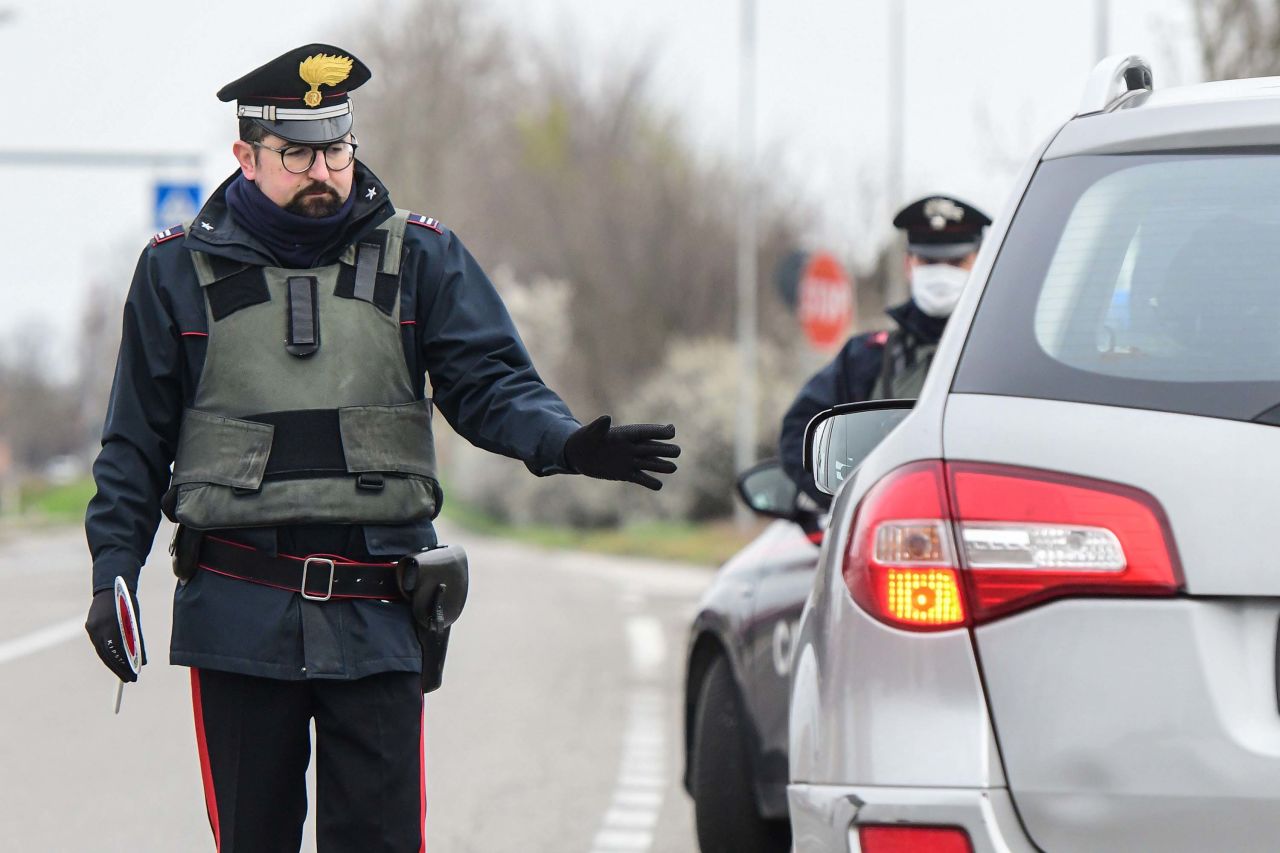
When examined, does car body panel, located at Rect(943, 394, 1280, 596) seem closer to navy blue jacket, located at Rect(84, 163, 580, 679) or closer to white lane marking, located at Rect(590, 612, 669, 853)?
navy blue jacket, located at Rect(84, 163, 580, 679)

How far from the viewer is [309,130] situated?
12.7 ft

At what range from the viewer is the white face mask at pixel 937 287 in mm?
5809

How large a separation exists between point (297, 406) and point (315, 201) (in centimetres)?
37

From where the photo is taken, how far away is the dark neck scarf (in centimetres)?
384

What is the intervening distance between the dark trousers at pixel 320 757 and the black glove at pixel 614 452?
1.70ft

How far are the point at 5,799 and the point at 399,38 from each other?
48.7 m

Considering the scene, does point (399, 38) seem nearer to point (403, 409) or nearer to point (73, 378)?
point (403, 409)

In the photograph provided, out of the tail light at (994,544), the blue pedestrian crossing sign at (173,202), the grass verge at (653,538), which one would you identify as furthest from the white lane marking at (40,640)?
the blue pedestrian crossing sign at (173,202)

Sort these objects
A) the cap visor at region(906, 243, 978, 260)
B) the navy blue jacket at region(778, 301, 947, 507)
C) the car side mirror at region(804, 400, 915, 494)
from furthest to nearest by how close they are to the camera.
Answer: the cap visor at region(906, 243, 978, 260)
the navy blue jacket at region(778, 301, 947, 507)
the car side mirror at region(804, 400, 915, 494)

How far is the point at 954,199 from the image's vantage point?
19.8ft

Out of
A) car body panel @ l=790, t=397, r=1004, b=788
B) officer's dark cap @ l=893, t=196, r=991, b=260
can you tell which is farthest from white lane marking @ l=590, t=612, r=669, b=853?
car body panel @ l=790, t=397, r=1004, b=788

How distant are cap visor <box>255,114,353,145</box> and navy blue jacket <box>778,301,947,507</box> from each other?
2.12 m

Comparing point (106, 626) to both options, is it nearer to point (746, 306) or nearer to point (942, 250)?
point (942, 250)

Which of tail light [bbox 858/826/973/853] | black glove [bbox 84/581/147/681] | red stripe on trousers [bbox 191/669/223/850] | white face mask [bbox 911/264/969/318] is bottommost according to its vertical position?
red stripe on trousers [bbox 191/669/223/850]
